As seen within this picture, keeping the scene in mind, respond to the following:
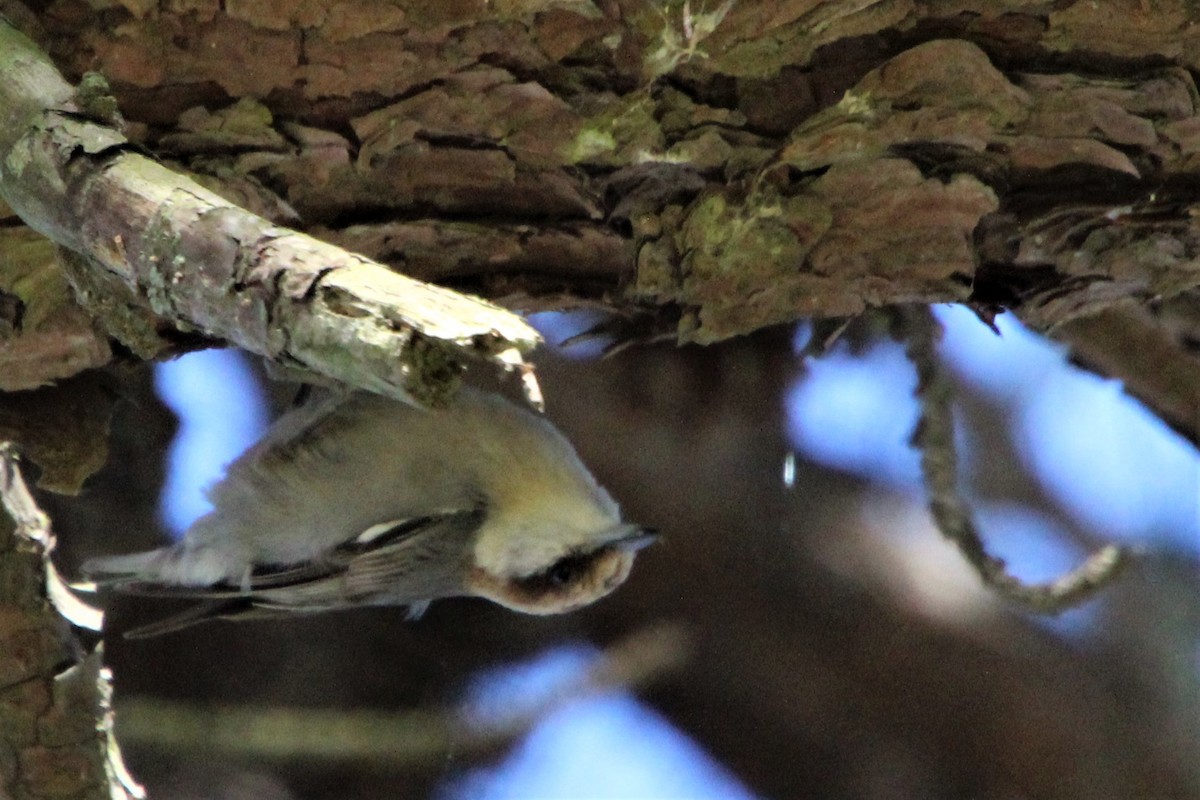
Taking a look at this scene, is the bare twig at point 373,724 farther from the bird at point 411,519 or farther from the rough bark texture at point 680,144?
A: the rough bark texture at point 680,144

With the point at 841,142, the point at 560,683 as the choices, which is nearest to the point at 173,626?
the point at 560,683

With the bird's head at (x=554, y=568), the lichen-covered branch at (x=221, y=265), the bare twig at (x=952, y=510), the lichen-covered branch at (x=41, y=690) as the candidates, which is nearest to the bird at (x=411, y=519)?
the bird's head at (x=554, y=568)

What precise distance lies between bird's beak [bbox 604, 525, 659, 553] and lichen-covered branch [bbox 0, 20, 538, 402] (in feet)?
2.88

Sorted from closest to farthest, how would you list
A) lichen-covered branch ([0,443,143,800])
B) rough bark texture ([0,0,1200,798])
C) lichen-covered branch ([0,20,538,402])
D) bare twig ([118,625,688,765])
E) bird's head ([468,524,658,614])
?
lichen-covered branch ([0,20,538,402]) → rough bark texture ([0,0,1200,798]) → lichen-covered branch ([0,443,143,800]) → bird's head ([468,524,658,614]) → bare twig ([118,625,688,765])

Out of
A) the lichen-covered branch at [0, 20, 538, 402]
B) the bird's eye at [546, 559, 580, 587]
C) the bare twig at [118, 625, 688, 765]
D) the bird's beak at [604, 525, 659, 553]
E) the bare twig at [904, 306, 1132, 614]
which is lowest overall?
the bare twig at [118, 625, 688, 765]

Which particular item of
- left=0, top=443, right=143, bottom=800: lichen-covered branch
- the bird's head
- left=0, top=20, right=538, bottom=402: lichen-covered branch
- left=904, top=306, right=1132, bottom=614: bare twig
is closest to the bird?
the bird's head

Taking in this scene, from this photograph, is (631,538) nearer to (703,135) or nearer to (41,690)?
(703,135)

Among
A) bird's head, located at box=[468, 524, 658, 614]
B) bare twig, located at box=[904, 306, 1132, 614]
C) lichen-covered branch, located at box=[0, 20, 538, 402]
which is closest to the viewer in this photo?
lichen-covered branch, located at box=[0, 20, 538, 402]

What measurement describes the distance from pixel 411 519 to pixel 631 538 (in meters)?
0.37

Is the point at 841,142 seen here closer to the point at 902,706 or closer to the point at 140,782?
the point at 902,706

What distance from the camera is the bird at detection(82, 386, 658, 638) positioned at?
194cm

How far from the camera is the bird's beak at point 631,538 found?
6.06 ft

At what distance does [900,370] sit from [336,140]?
1419mm

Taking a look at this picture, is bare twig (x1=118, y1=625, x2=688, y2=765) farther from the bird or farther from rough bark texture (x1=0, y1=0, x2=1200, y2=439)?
rough bark texture (x1=0, y1=0, x2=1200, y2=439)
